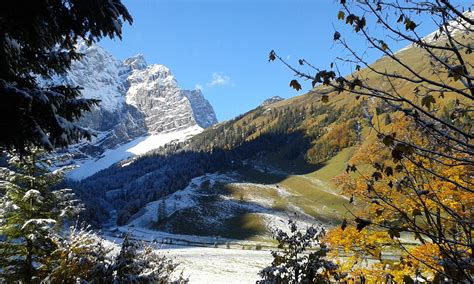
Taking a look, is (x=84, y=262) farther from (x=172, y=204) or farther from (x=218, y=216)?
(x=172, y=204)

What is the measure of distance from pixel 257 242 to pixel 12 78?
362 ft

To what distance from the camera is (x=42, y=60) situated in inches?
291

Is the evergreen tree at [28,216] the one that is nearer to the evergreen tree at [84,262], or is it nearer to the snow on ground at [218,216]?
the evergreen tree at [84,262]

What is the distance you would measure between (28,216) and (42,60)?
11.2 meters

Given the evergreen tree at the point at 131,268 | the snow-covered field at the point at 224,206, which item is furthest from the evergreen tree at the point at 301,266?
the snow-covered field at the point at 224,206

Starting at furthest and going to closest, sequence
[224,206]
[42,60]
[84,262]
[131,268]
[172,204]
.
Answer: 1. [172,204]
2. [224,206]
3. [84,262]
4. [131,268]
5. [42,60]

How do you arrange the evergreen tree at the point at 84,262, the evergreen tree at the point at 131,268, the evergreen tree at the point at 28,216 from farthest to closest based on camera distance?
1. the evergreen tree at the point at 28,216
2. the evergreen tree at the point at 84,262
3. the evergreen tree at the point at 131,268

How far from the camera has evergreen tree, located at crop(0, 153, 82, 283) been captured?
14.7 m

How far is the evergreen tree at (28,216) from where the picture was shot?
48.4 ft

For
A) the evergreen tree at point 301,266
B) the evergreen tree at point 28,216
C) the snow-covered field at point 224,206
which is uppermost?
the snow-covered field at point 224,206

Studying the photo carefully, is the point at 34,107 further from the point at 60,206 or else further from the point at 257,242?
the point at 257,242

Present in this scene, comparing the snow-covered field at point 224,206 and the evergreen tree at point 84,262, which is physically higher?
the snow-covered field at point 224,206

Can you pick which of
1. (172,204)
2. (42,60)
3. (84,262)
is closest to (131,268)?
(84,262)

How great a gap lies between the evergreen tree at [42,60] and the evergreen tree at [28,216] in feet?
30.1
